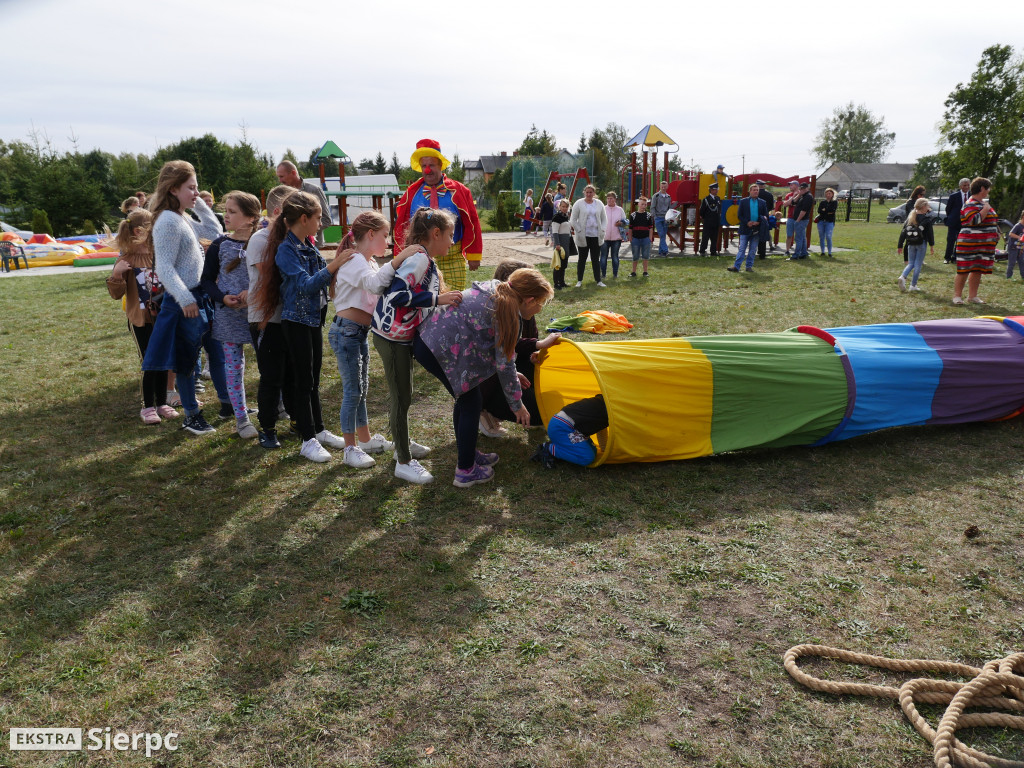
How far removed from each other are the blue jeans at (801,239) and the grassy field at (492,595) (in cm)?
1148

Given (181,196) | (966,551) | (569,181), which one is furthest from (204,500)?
(569,181)

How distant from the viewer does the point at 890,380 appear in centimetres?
513

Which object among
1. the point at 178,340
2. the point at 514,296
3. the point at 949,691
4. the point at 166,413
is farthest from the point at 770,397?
the point at 166,413

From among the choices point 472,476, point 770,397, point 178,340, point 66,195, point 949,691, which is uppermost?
point 66,195

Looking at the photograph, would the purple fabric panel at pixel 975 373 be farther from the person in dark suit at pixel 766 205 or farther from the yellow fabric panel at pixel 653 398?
the person in dark suit at pixel 766 205

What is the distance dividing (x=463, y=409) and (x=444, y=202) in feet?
9.99

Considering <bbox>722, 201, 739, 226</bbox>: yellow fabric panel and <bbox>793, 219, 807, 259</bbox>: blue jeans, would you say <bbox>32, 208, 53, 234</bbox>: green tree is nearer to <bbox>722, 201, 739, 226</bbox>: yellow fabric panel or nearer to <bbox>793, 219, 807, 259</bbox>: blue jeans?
<bbox>722, 201, 739, 226</bbox>: yellow fabric panel

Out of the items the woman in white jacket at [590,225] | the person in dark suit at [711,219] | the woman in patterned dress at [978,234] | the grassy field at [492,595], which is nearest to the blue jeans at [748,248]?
the person in dark suit at [711,219]

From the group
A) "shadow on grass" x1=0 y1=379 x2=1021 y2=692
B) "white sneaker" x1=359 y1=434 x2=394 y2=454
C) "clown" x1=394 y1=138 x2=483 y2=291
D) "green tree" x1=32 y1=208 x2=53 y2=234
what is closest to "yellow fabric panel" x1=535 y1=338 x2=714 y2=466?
"shadow on grass" x1=0 y1=379 x2=1021 y2=692

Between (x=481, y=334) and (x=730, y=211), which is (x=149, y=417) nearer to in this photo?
(x=481, y=334)

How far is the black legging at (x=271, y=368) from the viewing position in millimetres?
4883

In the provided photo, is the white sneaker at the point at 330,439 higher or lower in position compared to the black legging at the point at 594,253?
lower

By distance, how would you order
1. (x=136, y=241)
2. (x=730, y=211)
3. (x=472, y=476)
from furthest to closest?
(x=730, y=211), (x=136, y=241), (x=472, y=476)

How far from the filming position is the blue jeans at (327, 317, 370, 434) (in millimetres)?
4691
